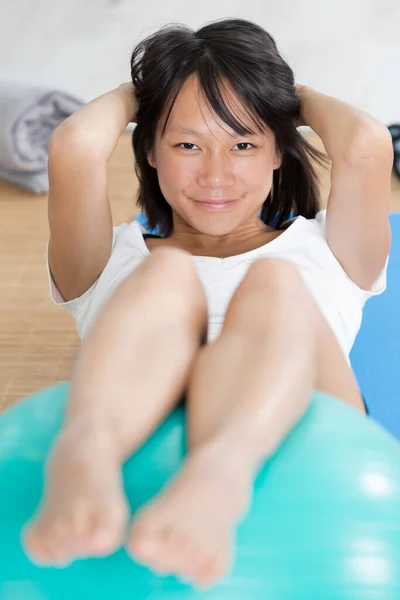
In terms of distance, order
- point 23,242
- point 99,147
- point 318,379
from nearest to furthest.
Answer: point 318,379 → point 99,147 → point 23,242

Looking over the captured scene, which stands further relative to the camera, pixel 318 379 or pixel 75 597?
pixel 318 379

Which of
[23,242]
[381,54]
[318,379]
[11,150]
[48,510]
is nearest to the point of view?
[48,510]

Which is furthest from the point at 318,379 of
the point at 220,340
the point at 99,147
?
the point at 99,147

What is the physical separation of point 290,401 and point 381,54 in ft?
6.05

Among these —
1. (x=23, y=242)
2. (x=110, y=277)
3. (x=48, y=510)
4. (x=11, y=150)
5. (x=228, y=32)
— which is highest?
(x=228, y=32)

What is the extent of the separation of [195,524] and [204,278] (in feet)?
1.80

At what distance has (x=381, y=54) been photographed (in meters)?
2.33

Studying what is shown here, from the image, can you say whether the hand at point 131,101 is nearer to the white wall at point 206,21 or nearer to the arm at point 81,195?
the arm at point 81,195

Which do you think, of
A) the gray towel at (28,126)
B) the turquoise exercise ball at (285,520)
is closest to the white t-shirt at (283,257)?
the turquoise exercise ball at (285,520)

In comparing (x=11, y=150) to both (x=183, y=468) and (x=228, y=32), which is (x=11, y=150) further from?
(x=183, y=468)

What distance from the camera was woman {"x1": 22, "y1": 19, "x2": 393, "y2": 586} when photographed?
2.04 ft

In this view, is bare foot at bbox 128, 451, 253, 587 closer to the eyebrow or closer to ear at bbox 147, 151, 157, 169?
the eyebrow

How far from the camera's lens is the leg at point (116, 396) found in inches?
23.7

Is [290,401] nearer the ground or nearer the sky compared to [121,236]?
nearer the sky
